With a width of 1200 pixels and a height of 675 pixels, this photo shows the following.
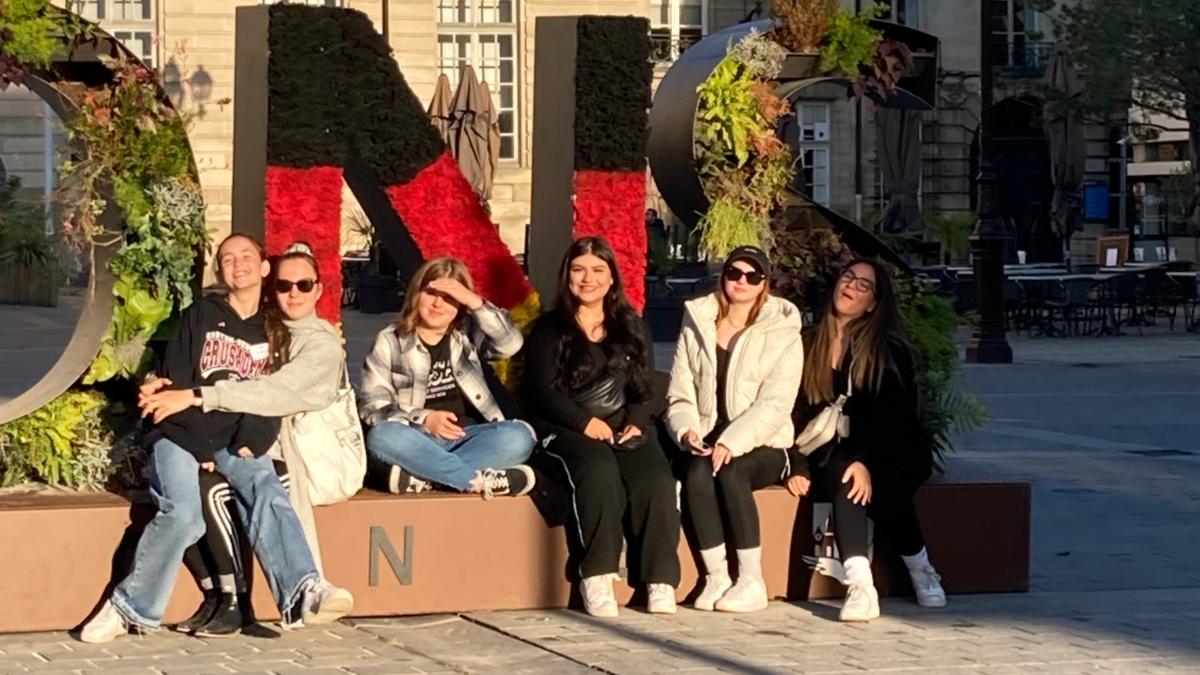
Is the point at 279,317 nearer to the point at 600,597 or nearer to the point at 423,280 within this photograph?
the point at 423,280

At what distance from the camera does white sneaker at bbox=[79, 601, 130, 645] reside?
7.47 metres

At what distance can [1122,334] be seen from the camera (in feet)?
89.2

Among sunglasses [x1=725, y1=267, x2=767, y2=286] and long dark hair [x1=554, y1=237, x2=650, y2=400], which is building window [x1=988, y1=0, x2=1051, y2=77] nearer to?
sunglasses [x1=725, y1=267, x2=767, y2=286]

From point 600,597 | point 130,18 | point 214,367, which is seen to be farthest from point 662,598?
point 130,18

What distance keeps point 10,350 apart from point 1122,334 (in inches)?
530

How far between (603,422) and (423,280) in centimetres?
87

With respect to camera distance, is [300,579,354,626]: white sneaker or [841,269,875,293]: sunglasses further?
[841,269,875,293]: sunglasses

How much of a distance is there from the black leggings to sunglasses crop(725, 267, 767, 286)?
195 cm

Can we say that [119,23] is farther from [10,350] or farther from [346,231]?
[10,350]

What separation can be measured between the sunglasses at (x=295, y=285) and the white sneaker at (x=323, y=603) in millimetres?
1137

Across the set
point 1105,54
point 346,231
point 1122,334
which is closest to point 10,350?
point 346,231

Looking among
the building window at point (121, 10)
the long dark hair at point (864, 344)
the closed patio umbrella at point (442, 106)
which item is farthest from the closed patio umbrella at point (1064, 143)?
the long dark hair at point (864, 344)

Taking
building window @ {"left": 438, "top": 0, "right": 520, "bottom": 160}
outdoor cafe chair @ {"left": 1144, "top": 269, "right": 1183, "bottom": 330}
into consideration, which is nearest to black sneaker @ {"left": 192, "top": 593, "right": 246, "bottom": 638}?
outdoor cafe chair @ {"left": 1144, "top": 269, "right": 1183, "bottom": 330}

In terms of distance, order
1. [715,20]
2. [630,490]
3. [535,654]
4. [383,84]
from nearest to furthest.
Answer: [535,654]
[630,490]
[383,84]
[715,20]
